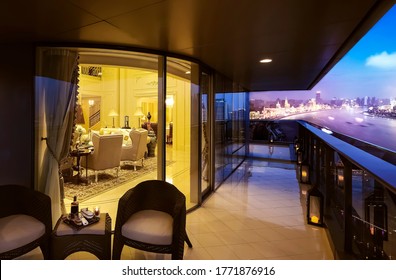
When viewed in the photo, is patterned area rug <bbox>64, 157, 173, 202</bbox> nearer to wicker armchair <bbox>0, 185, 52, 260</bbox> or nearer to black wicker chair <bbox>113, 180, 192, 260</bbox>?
wicker armchair <bbox>0, 185, 52, 260</bbox>

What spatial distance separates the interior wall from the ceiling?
20 centimetres

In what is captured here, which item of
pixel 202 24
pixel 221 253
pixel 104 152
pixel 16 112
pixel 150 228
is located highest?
pixel 202 24

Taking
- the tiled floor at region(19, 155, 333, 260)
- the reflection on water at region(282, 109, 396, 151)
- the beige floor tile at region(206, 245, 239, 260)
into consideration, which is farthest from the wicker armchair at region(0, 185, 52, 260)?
the reflection on water at region(282, 109, 396, 151)

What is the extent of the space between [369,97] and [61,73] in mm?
4495

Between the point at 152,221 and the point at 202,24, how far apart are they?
74.1 inches

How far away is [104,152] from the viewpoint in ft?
15.8

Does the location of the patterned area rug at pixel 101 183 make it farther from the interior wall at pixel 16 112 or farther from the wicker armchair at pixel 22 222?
the wicker armchair at pixel 22 222

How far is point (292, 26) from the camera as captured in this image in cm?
232

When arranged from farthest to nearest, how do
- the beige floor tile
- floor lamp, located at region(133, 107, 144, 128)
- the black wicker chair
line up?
floor lamp, located at region(133, 107, 144, 128)
the beige floor tile
the black wicker chair

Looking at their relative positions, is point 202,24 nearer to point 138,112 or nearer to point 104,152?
point 104,152

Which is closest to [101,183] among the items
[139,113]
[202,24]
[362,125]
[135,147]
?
[135,147]

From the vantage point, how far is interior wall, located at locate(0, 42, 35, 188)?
2705 millimetres

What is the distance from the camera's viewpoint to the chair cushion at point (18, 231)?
1.86 meters
